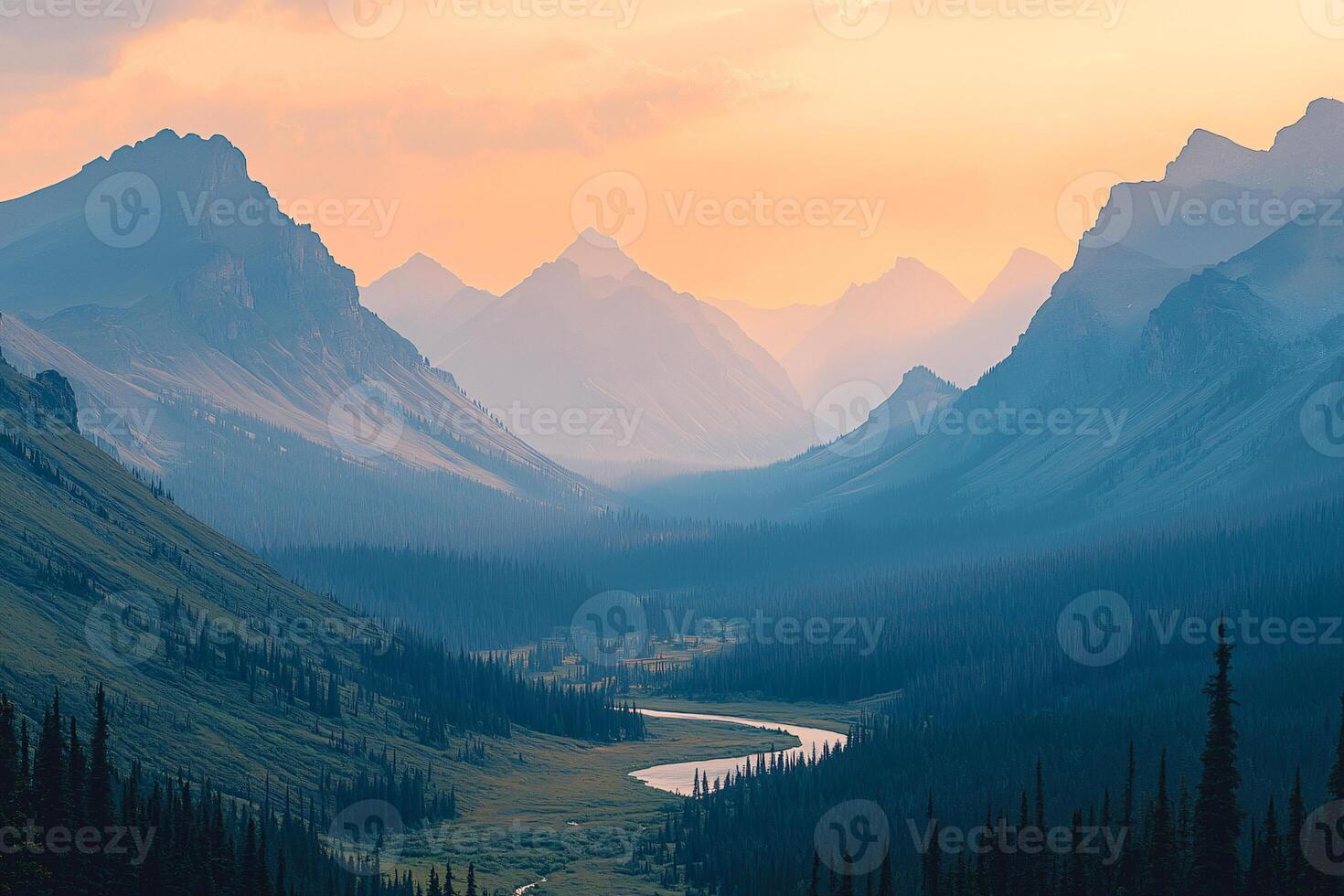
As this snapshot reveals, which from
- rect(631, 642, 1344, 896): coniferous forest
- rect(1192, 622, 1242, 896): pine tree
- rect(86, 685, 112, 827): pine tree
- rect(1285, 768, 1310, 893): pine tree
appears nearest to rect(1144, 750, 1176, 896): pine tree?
rect(631, 642, 1344, 896): coniferous forest

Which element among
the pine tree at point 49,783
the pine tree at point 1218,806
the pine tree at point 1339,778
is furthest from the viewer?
the pine tree at point 49,783

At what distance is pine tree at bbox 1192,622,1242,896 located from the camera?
81.0 metres

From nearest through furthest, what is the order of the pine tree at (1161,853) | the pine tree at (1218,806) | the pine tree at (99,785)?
the pine tree at (1218,806) → the pine tree at (1161,853) → the pine tree at (99,785)

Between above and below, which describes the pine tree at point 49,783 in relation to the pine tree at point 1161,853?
above

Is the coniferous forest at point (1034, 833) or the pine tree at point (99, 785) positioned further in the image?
the pine tree at point (99, 785)

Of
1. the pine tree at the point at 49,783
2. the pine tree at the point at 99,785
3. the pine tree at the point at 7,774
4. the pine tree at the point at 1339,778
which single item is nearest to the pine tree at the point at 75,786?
the pine tree at the point at 99,785

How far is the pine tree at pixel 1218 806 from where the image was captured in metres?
81.0

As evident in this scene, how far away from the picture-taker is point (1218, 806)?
82812mm

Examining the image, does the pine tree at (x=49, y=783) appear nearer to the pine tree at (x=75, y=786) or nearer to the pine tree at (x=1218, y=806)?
the pine tree at (x=75, y=786)

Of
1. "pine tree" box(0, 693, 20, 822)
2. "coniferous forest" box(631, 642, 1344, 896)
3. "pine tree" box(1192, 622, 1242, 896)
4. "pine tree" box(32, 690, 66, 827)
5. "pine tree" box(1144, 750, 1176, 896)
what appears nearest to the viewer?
"pine tree" box(1192, 622, 1242, 896)

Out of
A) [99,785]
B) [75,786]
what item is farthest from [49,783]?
[99,785]

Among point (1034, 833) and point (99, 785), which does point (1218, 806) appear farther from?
point (99, 785)

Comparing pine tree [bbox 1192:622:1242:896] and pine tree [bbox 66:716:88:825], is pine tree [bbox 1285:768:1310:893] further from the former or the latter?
pine tree [bbox 66:716:88:825]

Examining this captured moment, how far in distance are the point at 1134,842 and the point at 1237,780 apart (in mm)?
28126
